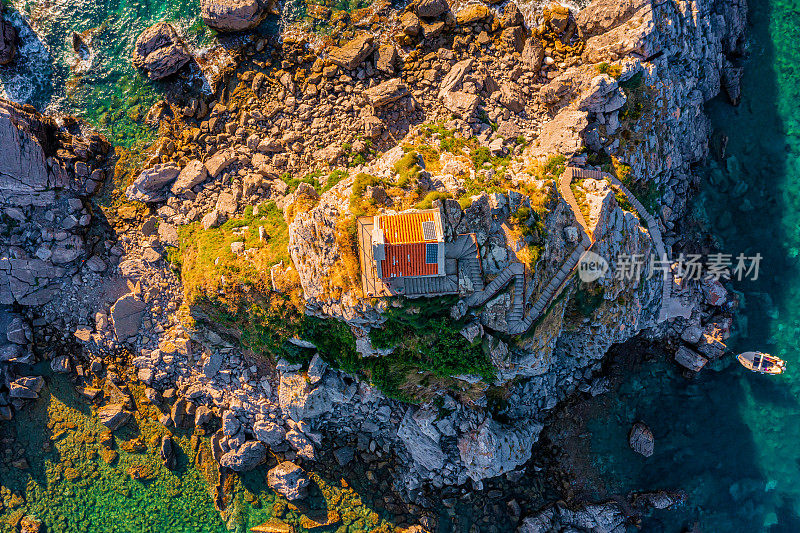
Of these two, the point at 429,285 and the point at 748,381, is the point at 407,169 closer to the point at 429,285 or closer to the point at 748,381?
the point at 429,285

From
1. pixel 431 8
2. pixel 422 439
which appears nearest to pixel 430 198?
pixel 431 8

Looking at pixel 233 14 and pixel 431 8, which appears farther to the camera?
pixel 233 14

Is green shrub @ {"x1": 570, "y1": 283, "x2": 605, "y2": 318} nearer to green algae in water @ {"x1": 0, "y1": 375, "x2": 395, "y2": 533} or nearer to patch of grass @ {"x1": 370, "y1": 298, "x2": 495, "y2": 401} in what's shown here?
patch of grass @ {"x1": 370, "y1": 298, "x2": 495, "y2": 401}

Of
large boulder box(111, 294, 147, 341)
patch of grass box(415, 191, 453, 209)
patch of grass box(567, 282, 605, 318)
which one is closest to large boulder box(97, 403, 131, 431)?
large boulder box(111, 294, 147, 341)

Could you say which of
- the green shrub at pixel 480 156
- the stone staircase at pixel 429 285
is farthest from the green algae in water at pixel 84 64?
the stone staircase at pixel 429 285

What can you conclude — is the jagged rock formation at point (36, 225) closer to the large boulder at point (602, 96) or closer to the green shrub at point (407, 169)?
the green shrub at point (407, 169)
